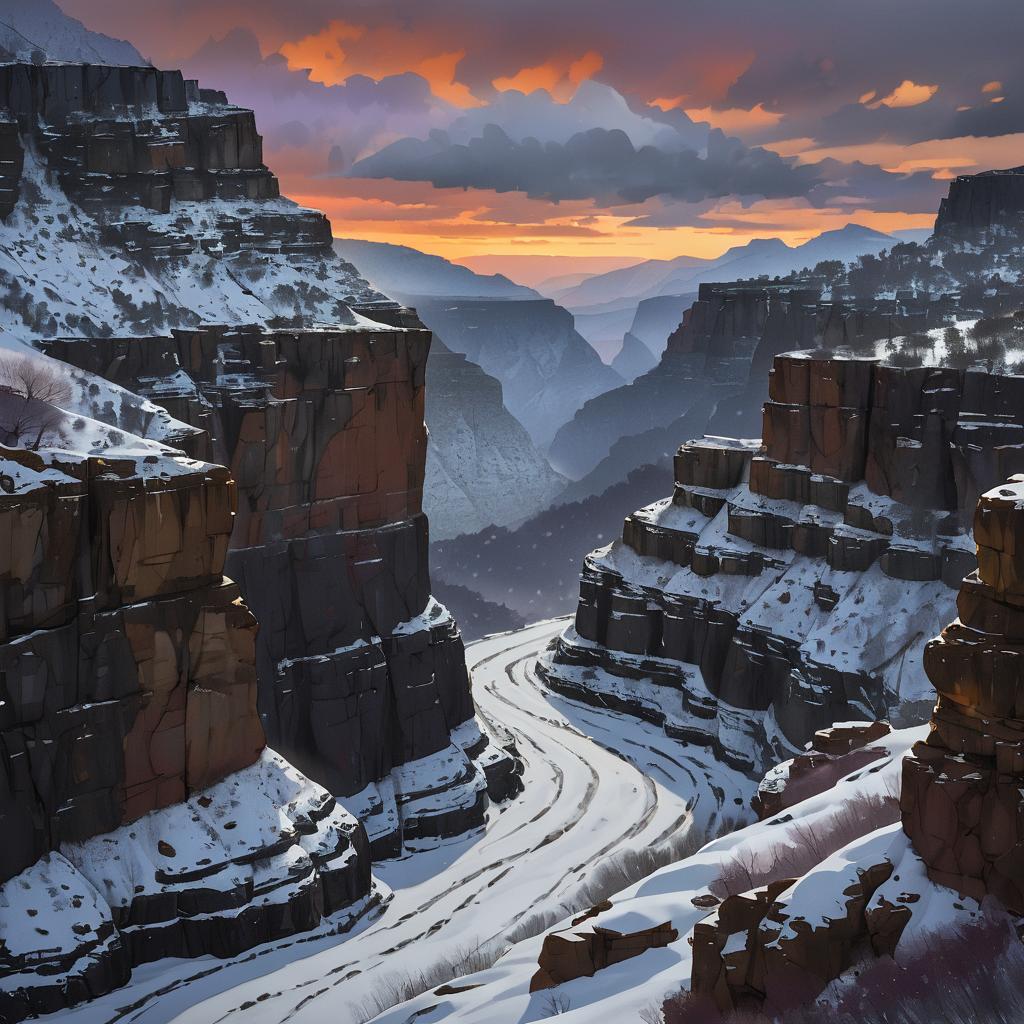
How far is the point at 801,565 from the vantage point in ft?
265

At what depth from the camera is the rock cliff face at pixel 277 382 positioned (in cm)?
6238

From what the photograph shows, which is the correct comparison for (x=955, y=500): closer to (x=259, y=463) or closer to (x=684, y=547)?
(x=684, y=547)

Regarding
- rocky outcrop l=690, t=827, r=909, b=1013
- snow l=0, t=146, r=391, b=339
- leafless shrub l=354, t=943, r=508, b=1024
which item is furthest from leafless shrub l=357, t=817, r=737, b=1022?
snow l=0, t=146, r=391, b=339

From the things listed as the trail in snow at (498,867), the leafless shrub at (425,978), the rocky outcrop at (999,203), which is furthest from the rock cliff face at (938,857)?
the rocky outcrop at (999,203)

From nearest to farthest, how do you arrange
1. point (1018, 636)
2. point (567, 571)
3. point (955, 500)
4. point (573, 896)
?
point (1018, 636) → point (573, 896) → point (955, 500) → point (567, 571)

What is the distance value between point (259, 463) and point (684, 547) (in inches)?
1377

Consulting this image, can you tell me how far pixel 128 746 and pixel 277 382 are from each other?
23.4 metres

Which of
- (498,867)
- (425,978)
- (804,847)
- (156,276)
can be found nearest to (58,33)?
(156,276)

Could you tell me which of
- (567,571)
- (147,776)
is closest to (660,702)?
(147,776)

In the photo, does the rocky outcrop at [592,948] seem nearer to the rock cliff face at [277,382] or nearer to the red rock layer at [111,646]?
the red rock layer at [111,646]

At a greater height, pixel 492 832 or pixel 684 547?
pixel 684 547

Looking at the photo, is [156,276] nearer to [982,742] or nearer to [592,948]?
[592,948]

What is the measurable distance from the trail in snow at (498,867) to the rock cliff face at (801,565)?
3.80m

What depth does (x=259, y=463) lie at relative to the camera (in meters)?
62.7
